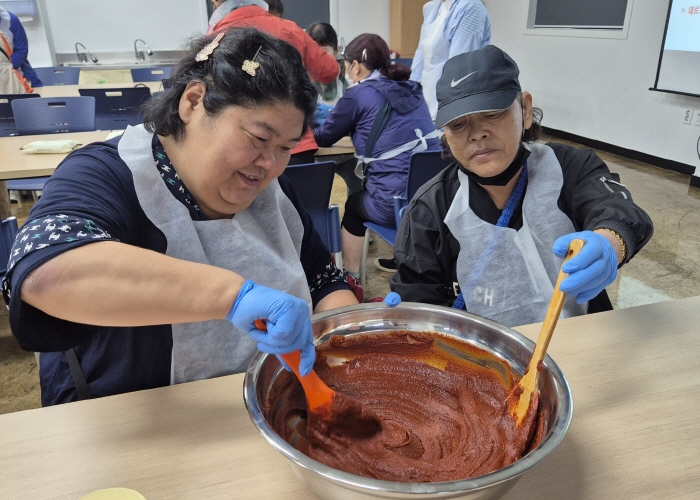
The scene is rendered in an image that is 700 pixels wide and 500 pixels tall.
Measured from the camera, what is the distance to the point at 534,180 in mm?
1571

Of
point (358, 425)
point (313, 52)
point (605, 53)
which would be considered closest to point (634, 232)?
point (358, 425)

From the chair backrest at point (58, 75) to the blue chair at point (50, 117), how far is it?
2.64 meters

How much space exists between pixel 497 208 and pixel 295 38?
77.2 inches

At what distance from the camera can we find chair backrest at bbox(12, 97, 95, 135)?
3.40 meters

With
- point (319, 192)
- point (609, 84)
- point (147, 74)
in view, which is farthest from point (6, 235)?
point (609, 84)

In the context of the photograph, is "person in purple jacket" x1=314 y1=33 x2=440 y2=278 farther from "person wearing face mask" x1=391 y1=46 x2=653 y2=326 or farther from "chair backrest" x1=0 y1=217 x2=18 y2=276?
"chair backrest" x1=0 y1=217 x2=18 y2=276

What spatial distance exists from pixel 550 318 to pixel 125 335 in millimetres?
851

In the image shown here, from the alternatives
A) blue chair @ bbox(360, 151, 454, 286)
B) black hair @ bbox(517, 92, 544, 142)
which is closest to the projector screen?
blue chair @ bbox(360, 151, 454, 286)

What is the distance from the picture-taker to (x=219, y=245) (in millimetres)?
1230

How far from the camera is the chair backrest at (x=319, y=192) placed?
212 centimetres

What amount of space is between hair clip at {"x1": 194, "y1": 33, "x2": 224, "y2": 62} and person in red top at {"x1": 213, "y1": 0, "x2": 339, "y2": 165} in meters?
1.27

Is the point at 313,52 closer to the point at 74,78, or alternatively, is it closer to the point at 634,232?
the point at 634,232

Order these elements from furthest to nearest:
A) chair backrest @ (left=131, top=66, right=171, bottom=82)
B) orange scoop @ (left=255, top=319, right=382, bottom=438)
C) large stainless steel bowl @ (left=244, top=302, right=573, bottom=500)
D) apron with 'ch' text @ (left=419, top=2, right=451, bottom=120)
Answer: chair backrest @ (left=131, top=66, right=171, bottom=82) → apron with 'ch' text @ (left=419, top=2, right=451, bottom=120) → orange scoop @ (left=255, top=319, right=382, bottom=438) → large stainless steel bowl @ (left=244, top=302, right=573, bottom=500)

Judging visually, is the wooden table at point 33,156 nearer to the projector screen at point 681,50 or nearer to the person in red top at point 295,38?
the person in red top at point 295,38
